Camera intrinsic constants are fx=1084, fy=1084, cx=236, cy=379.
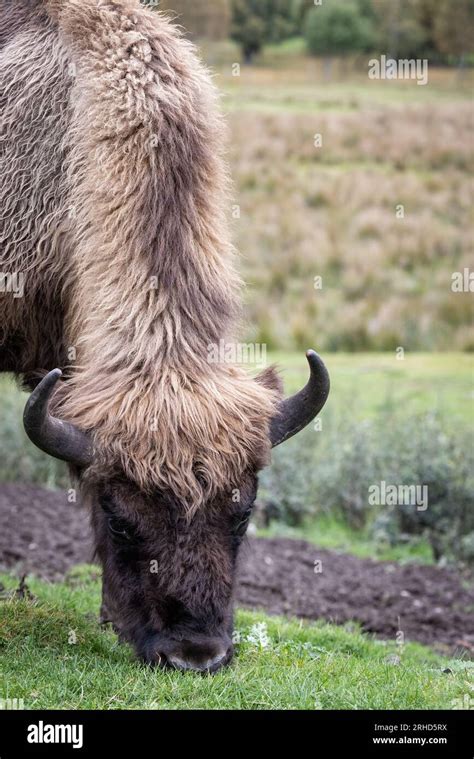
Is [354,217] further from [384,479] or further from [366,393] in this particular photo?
[384,479]

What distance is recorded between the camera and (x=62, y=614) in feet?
23.3

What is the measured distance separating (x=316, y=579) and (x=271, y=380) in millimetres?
4019

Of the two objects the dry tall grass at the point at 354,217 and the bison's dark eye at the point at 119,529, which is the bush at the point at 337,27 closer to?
the dry tall grass at the point at 354,217

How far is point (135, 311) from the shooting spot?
597 centimetres

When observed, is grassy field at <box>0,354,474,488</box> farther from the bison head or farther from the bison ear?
the bison head

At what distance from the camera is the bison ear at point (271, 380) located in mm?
6391

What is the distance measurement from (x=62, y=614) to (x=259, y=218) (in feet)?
74.8

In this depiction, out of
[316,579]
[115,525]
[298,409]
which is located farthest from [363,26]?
[115,525]

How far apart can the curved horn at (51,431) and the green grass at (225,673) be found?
3.85 feet

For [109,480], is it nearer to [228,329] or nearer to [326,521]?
[228,329]

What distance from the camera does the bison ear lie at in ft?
21.0

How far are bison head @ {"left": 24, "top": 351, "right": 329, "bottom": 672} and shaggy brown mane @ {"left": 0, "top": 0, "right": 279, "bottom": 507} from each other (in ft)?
0.43

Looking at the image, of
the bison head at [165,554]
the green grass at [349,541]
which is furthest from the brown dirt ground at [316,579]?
the bison head at [165,554]

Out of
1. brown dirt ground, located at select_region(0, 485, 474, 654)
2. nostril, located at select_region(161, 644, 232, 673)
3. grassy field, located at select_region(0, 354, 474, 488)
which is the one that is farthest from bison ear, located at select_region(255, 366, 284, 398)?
grassy field, located at select_region(0, 354, 474, 488)
